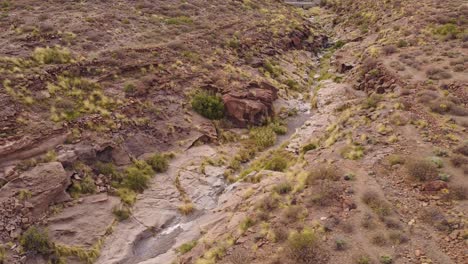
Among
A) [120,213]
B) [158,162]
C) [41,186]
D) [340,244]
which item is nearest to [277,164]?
[158,162]

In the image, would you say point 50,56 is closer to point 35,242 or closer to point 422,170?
point 35,242

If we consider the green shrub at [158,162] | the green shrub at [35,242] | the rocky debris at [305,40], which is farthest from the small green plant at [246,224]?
the rocky debris at [305,40]

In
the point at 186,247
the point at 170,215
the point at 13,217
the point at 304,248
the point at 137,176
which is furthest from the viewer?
the point at 137,176

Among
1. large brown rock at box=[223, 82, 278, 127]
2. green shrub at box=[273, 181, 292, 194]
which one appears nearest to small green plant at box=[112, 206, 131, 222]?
green shrub at box=[273, 181, 292, 194]

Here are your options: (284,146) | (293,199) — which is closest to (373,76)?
(284,146)

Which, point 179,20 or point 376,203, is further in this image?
point 179,20

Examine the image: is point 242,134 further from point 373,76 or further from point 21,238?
point 21,238
